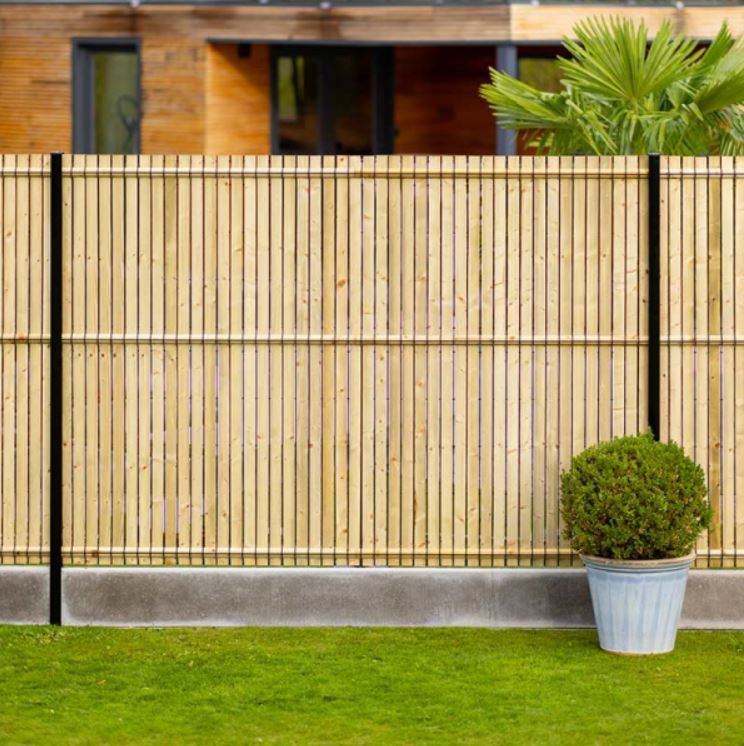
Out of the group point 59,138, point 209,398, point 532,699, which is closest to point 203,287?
point 209,398

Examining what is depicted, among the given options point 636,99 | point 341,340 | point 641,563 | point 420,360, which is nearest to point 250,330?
point 341,340

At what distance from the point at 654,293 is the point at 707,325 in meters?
0.38

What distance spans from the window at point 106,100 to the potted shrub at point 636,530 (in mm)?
13676

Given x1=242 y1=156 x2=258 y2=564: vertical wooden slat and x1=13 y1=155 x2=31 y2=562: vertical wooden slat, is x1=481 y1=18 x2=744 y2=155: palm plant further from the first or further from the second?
x1=13 y1=155 x2=31 y2=562: vertical wooden slat

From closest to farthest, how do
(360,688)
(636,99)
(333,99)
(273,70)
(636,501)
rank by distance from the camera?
(360,688)
(636,501)
(636,99)
(273,70)
(333,99)

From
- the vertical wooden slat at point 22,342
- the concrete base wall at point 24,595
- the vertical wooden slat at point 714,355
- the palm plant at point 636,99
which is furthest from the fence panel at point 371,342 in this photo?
the palm plant at point 636,99

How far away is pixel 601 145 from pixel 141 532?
15.3 feet

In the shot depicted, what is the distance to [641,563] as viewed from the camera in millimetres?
8758

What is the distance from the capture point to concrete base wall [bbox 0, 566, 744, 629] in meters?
9.66

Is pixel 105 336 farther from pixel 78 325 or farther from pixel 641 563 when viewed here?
pixel 641 563

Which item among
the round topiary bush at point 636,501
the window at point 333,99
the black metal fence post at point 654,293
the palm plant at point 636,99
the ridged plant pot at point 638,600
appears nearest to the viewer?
the round topiary bush at point 636,501

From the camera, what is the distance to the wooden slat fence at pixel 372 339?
9680 mm

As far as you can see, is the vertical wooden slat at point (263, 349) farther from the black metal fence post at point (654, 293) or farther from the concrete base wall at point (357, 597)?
the black metal fence post at point (654, 293)

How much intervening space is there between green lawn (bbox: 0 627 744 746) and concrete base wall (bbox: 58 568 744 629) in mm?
111
